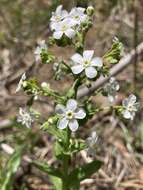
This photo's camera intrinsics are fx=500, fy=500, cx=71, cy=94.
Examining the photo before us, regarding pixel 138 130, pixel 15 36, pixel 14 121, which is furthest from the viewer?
pixel 15 36

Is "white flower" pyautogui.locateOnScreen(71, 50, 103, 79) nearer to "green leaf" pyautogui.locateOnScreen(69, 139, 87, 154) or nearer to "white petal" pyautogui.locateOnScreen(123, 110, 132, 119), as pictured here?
"white petal" pyautogui.locateOnScreen(123, 110, 132, 119)

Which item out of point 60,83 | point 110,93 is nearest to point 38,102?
point 60,83

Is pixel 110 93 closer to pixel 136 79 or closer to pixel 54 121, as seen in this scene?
pixel 54 121

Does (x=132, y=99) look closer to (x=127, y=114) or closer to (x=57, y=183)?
(x=127, y=114)

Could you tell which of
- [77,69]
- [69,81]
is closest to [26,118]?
[77,69]

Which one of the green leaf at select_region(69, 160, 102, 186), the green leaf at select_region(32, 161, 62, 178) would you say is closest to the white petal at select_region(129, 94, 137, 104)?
the green leaf at select_region(69, 160, 102, 186)

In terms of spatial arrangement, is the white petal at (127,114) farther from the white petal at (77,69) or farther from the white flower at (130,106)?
the white petal at (77,69)

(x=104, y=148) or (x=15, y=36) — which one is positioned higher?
(x=15, y=36)

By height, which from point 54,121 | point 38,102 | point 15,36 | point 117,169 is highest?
point 15,36
